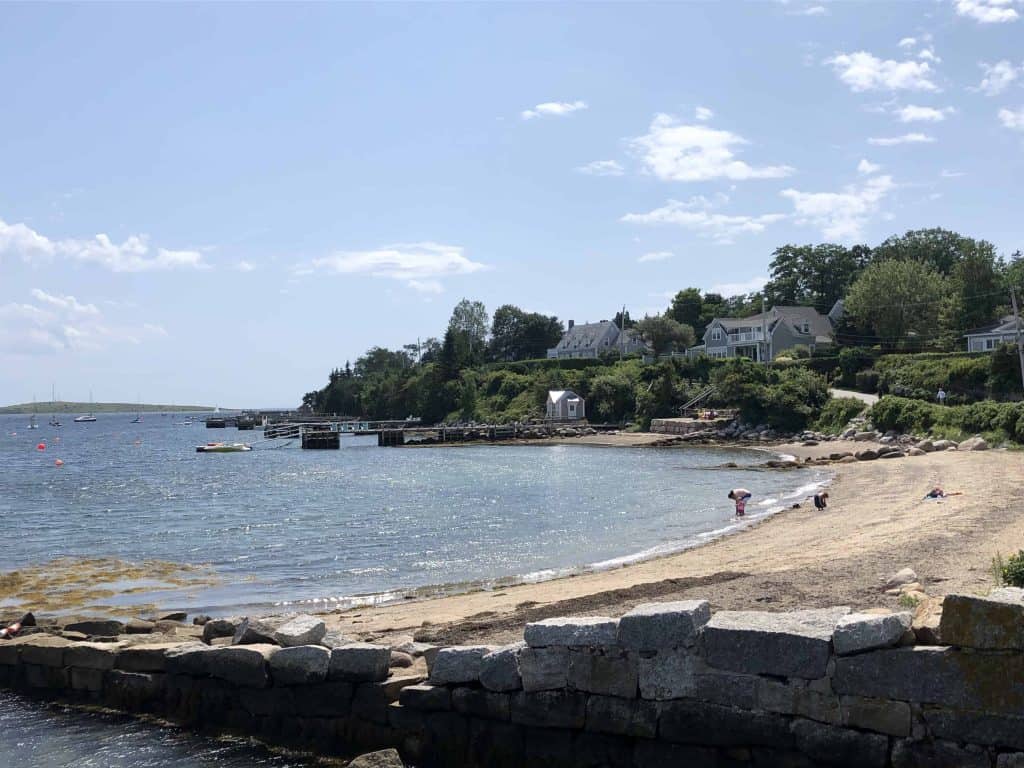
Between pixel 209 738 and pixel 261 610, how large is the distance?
804cm

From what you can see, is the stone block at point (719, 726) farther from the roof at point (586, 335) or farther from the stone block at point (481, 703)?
Result: the roof at point (586, 335)

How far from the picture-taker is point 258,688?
31.7 ft

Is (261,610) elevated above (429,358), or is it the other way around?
(429,358)

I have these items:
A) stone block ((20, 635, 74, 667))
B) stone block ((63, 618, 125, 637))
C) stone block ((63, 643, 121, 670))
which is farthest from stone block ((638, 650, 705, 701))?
stone block ((63, 618, 125, 637))

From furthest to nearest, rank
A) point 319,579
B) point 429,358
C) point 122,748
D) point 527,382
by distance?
point 429,358 → point 527,382 → point 319,579 → point 122,748

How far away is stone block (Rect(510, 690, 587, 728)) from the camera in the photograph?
314 inches

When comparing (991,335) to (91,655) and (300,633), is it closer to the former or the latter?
(300,633)

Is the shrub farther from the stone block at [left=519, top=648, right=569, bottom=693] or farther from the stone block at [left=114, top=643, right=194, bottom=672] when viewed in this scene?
the stone block at [left=519, top=648, right=569, bottom=693]

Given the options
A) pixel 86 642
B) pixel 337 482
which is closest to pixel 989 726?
pixel 86 642

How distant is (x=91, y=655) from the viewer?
36.4 ft

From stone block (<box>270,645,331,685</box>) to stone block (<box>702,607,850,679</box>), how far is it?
13.6 ft

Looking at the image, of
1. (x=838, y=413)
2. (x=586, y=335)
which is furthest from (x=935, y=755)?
(x=586, y=335)

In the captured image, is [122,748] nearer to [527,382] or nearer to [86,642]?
[86,642]

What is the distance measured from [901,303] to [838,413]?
20.5 metres
